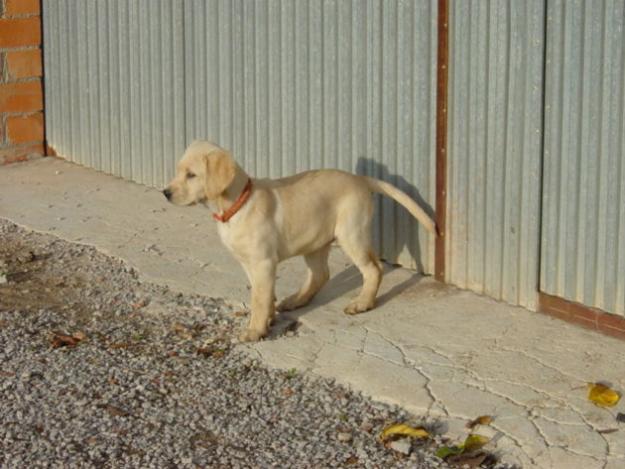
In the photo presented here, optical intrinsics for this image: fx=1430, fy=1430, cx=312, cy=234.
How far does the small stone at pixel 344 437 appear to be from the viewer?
6367mm

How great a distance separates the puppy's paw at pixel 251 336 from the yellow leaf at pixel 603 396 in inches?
71.7

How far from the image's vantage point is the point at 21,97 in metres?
11.7

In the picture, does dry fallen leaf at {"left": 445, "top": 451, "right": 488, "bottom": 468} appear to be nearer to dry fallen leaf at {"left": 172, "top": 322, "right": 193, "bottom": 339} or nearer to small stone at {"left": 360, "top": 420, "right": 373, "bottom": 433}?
small stone at {"left": 360, "top": 420, "right": 373, "bottom": 433}

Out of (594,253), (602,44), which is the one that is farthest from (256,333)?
(602,44)

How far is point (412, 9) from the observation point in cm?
843

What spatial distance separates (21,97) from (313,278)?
4446 mm

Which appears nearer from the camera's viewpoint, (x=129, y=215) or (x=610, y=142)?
(x=610, y=142)

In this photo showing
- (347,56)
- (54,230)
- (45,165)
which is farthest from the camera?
(45,165)

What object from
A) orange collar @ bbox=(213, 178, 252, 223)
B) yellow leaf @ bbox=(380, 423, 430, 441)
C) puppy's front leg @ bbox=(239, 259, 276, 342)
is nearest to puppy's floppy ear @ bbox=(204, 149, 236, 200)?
orange collar @ bbox=(213, 178, 252, 223)

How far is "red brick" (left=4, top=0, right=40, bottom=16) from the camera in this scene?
37.5 feet

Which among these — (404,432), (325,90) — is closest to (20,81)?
(325,90)

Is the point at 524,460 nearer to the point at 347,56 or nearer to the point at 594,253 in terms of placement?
the point at 594,253

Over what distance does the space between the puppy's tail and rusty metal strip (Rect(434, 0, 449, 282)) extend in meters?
0.13

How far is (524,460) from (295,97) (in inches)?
154
